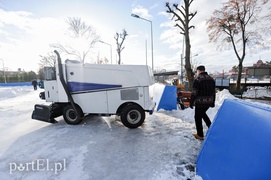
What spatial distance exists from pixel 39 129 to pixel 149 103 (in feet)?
12.0

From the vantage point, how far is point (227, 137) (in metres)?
2.06

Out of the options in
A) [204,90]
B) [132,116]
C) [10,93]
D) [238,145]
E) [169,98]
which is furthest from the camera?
[10,93]

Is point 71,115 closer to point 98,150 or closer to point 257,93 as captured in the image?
point 98,150

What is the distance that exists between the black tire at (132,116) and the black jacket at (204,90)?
68.7 inches

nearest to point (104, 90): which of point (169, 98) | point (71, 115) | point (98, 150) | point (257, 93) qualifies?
point (71, 115)

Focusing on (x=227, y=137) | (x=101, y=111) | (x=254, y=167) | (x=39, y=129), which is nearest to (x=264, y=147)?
(x=254, y=167)

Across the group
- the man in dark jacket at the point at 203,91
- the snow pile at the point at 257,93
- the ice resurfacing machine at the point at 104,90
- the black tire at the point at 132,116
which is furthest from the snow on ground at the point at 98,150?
the snow pile at the point at 257,93

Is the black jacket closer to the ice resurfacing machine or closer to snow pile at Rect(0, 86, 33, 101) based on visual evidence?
the ice resurfacing machine

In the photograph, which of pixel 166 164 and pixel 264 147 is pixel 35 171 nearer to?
pixel 166 164

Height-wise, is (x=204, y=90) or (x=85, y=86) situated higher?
(x=85, y=86)

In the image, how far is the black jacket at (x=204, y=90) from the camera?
3.56m

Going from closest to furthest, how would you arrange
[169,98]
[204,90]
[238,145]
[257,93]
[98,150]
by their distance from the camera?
[238,145], [98,150], [204,90], [169,98], [257,93]

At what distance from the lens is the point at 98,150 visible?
3.38 m

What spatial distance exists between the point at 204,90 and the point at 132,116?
228 centimetres
